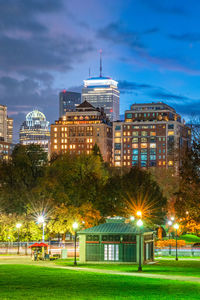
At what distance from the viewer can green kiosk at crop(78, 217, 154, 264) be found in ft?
188

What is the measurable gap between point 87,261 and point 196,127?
28.8 m

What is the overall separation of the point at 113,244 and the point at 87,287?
27618 millimetres

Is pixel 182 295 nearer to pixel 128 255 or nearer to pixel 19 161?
pixel 128 255

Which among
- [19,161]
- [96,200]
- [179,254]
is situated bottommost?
[179,254]

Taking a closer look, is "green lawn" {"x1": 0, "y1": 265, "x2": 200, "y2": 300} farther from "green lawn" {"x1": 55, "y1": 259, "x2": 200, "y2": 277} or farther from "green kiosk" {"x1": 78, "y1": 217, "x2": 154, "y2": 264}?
"green kiosk" {"x1": 78, "y1": 217, "x2": 154, "y2": 264}

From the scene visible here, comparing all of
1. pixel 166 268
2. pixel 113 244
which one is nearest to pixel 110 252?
pixel 113 244

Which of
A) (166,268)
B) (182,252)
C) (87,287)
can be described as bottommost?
(182,252)

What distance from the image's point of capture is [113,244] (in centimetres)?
5812

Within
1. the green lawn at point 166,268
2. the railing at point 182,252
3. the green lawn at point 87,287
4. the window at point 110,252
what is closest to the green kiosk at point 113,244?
the window at point 110,252

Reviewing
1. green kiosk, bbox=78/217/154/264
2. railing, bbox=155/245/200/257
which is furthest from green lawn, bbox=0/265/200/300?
railing, bbox=155/245/200/257

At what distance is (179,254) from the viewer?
244 feet

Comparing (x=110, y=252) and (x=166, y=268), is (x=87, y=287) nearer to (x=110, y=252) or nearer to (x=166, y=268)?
(x=166, y=268)

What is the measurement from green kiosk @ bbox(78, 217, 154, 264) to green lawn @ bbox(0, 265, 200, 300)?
19302 millimetres

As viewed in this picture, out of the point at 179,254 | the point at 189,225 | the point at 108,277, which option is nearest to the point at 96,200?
the point at 179,254
